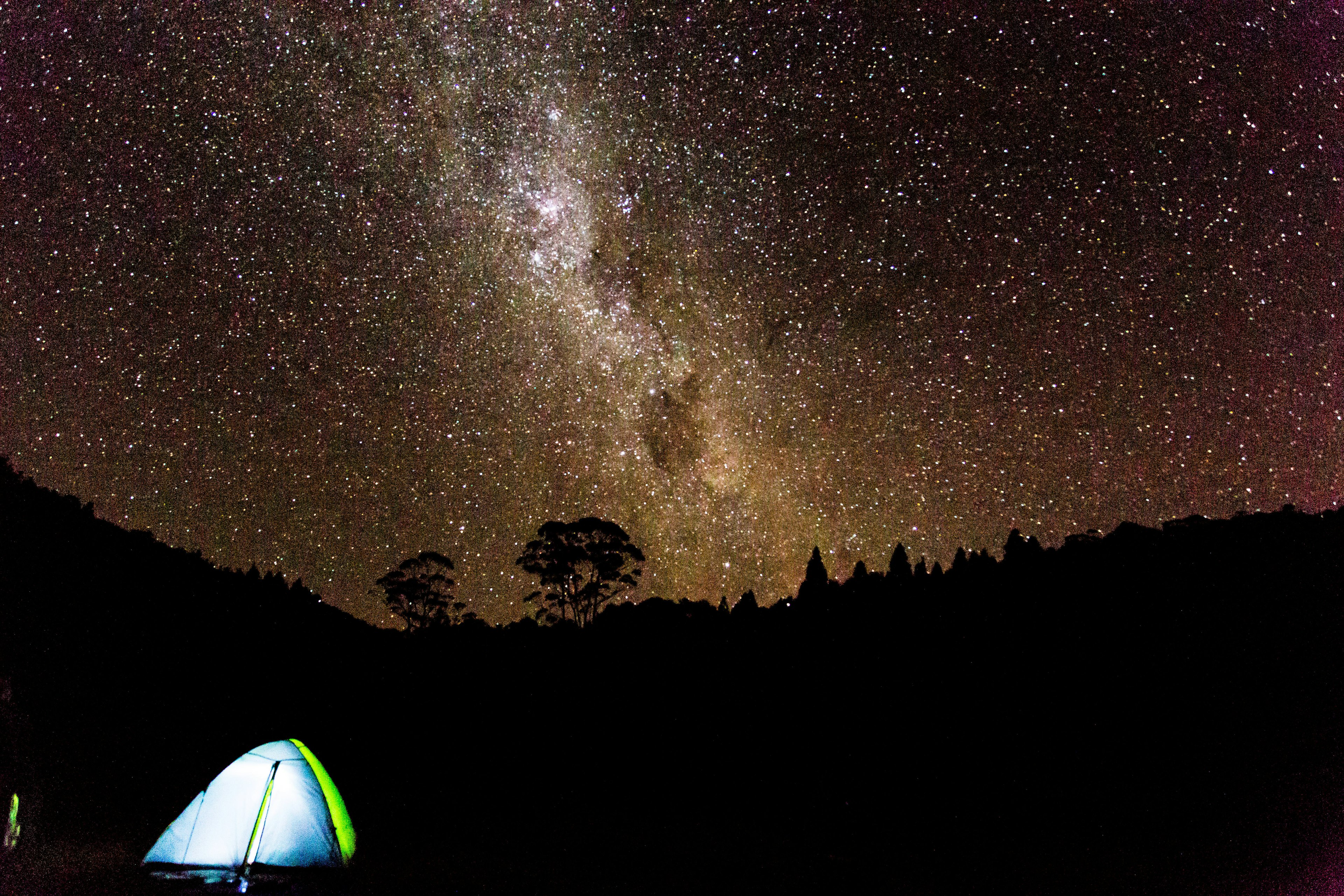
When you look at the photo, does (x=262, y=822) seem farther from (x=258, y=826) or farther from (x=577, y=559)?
(x=577, y=559)

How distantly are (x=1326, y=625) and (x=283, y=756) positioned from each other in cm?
3578

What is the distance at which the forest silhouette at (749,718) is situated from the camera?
12305mm

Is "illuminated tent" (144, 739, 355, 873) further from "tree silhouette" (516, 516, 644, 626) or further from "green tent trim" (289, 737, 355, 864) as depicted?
"tree silhouette" (516, 516, 644, 626)

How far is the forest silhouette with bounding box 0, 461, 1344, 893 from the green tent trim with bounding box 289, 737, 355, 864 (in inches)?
12.3

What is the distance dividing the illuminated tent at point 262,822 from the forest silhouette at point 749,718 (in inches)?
22.4

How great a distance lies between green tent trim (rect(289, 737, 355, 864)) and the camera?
9633 mm

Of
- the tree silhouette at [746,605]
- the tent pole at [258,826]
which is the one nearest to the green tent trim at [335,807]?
the tent pole at [258,826]

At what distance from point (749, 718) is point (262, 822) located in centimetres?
2198

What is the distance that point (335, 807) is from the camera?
9.79 metres

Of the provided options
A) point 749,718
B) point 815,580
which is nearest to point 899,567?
point 815,580

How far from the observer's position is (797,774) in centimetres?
2214

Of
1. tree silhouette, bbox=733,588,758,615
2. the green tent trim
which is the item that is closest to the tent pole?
the green tent trim

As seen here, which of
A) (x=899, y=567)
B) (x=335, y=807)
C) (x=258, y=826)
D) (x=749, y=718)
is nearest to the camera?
(x=258, y=826)

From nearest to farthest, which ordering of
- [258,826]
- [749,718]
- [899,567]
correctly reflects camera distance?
[258,826] < [749,718] < [899,567]
